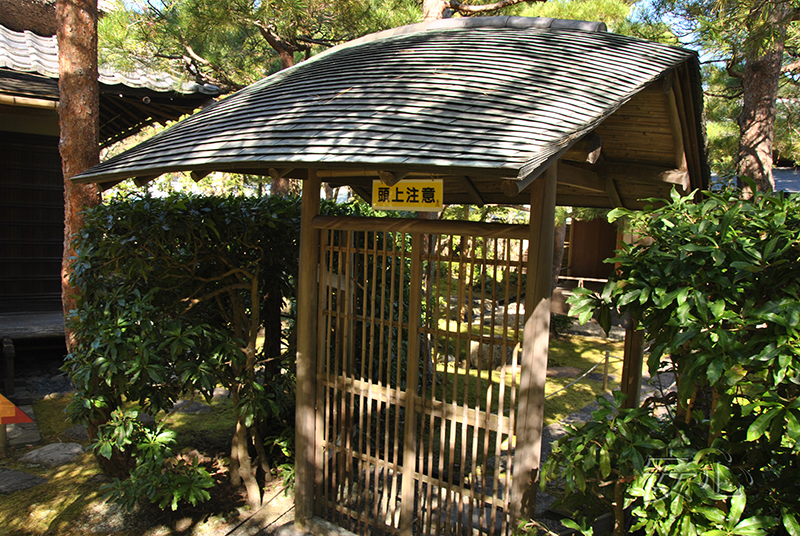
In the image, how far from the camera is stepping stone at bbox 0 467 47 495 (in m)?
4.93

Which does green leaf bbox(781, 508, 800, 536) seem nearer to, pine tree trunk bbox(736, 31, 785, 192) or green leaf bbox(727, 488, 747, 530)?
green leaf bbox(727, 488, 747, 530)

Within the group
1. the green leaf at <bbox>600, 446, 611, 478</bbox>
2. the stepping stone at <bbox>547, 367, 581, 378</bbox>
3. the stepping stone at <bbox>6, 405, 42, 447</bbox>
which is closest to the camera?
the green leaf at <bbox>600, 446, 611, 478</bbox>

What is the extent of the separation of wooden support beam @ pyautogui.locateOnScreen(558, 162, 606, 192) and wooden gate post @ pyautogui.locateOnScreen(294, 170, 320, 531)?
5.99 ft

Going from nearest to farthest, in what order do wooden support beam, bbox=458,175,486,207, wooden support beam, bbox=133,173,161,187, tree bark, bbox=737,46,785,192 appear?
wooden support beam, bbox=133,173,161,187 → wooden support beam, bbox=458,175,486,207 → tree bark, bbox=737,46,785,192

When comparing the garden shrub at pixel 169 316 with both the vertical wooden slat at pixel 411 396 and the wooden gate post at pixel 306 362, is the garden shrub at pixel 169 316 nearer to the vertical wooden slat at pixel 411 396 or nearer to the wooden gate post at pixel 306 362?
the wooden gate post at pixel 306 362

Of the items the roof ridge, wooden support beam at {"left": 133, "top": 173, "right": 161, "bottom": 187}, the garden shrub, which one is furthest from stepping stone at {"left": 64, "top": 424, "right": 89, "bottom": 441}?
the roof ridge

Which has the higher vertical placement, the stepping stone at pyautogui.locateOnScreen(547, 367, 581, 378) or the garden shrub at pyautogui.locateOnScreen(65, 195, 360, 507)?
the garden shrub at pyautogui.locateOnScreen(65, 195, 360, 507)

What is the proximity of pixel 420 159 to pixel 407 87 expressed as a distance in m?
0.99

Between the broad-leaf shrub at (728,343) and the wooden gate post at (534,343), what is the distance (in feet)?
2.11

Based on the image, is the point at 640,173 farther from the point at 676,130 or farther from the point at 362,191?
the point at 362,191

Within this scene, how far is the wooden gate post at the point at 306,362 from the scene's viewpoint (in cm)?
418

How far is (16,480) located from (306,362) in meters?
3.27

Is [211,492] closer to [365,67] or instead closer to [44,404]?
[44,404]

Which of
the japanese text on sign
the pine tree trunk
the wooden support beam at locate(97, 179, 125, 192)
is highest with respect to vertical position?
the pine tree trunk
